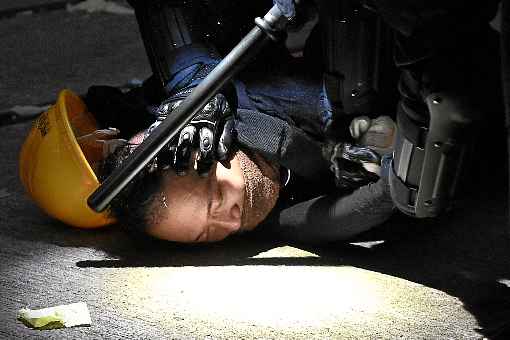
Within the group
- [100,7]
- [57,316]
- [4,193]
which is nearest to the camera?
[57,316]

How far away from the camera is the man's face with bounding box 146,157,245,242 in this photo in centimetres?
171

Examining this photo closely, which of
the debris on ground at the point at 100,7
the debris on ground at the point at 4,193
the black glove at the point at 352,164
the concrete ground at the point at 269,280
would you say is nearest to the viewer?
the concrete ground at the point at 269,280

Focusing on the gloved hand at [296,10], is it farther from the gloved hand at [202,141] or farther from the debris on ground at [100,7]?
the debris on ground at [100,7]

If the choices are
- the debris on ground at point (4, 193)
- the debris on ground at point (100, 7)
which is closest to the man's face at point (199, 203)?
the debris on ground at point (4, 193)

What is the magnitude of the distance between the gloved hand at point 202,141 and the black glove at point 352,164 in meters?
0.19

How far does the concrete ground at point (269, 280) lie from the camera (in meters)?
1.52

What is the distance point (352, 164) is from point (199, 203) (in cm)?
28

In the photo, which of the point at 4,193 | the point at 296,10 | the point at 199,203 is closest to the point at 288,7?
the point at 296,10

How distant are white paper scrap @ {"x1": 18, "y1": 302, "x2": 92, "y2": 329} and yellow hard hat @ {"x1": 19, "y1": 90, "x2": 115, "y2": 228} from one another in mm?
252

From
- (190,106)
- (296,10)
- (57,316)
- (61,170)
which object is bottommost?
(57,316)

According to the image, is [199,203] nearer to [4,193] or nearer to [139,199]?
[139,199]

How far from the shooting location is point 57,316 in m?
1.55

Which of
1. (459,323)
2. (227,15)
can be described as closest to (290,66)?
(227,15)

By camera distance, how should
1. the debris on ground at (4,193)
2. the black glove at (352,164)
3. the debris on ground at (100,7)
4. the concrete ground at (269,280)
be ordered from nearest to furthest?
the concrete ground at (269,280) < the black glove at (352,164) < the debris on ground at (4,193) < the debris on ground at (100,7)
